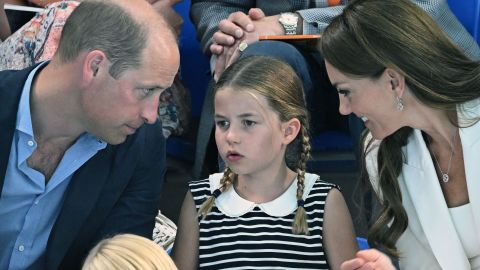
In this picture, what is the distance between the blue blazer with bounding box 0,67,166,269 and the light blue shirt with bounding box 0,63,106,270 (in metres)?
0.02

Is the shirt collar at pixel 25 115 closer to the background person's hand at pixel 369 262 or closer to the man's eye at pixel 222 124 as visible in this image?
the man's eye at pixel 222 124

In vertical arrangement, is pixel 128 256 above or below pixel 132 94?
below

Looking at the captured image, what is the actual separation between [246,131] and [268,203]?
0.19 meters

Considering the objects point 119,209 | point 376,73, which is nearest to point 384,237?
point 376,73

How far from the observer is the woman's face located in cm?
196

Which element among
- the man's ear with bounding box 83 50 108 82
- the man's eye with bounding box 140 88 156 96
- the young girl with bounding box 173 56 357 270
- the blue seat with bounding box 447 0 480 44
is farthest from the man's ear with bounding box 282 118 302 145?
the blue seat with bounding box 447 0 480 44

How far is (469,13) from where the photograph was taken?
270cm

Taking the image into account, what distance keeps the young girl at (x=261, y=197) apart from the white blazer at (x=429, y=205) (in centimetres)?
15

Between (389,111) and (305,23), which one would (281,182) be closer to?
(389,111)

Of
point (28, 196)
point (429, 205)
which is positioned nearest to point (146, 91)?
point (28, 196)

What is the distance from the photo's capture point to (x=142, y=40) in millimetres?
1865

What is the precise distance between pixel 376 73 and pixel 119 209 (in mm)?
697

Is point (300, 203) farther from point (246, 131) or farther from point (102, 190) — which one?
point (102, 190)

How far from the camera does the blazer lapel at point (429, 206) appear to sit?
6.57 feet
